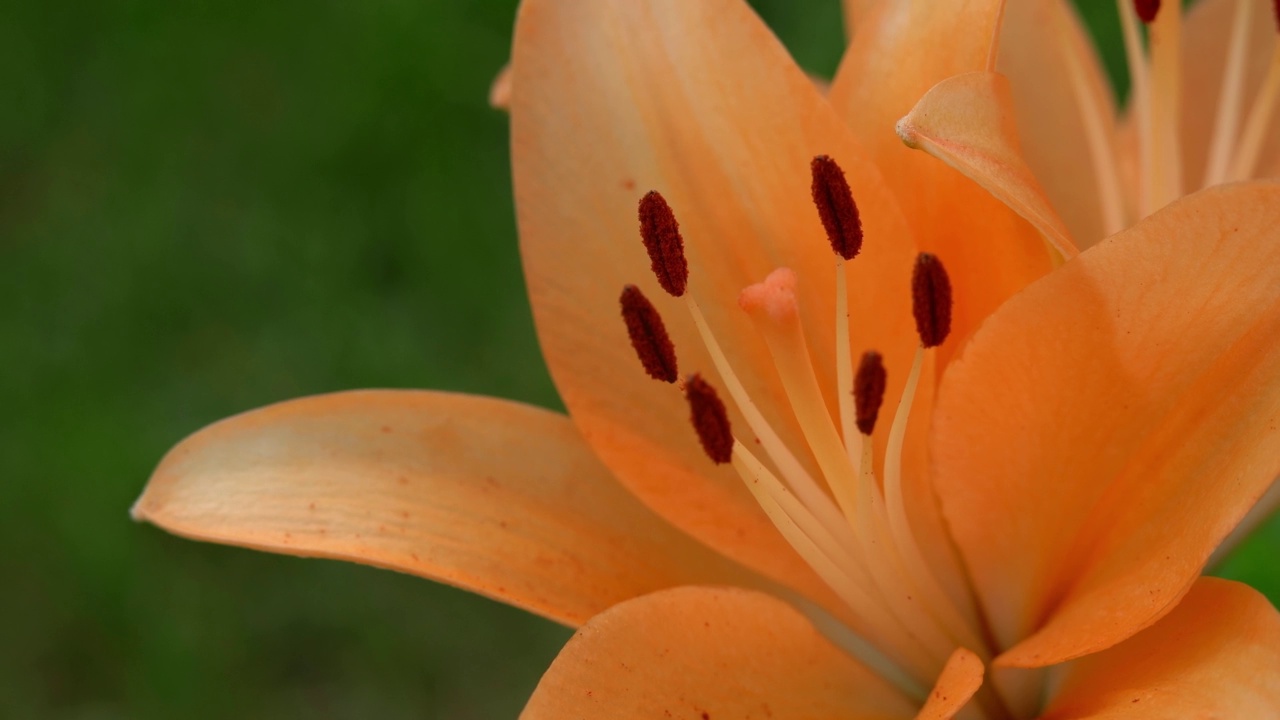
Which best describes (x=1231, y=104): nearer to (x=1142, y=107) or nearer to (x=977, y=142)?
(x=1142, y=107)

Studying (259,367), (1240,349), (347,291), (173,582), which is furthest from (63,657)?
(1240,349)

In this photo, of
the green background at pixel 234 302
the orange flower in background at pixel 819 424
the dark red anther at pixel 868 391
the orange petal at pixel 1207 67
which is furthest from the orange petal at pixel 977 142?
the green background at pixel 234 302

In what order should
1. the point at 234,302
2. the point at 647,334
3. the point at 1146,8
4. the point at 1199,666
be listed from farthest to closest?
the point at 234,302, the point at 1146,8, the point at 647,334, the point at 1199,666

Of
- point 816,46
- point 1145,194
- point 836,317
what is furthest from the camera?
point 816,46

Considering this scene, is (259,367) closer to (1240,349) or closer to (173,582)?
(173,582)

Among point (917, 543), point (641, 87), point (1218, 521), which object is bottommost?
point (917, 543)

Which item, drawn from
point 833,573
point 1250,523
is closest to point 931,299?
point 833,573
